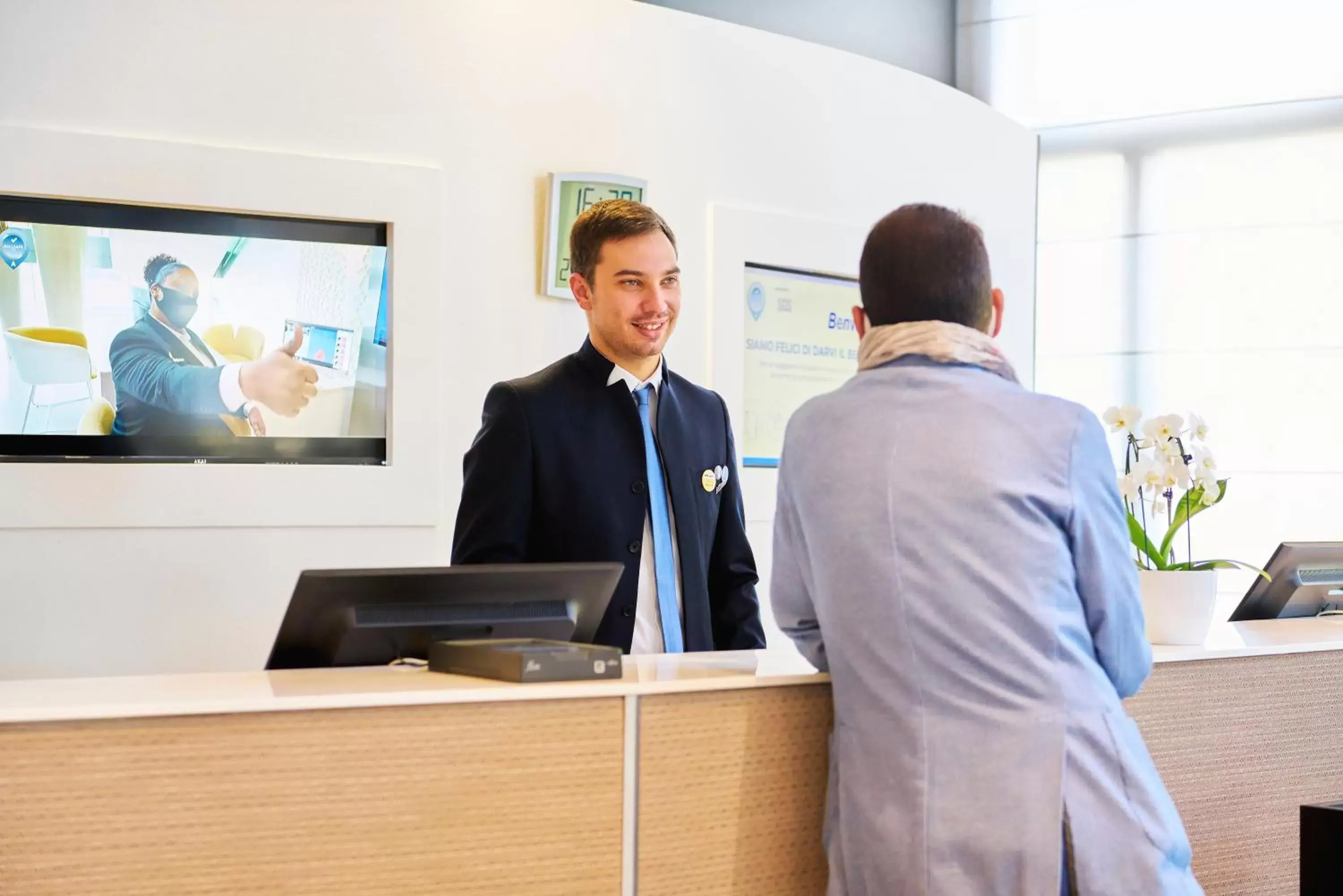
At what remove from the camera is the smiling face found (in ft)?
8.54

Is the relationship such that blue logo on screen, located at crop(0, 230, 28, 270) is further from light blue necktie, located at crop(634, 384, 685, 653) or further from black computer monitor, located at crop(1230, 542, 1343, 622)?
black computer monitor, located at crop(1230, 542, 1343, 622)

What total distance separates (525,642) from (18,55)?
96.5 inches

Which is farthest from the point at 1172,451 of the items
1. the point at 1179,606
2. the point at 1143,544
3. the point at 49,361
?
the point at 49,361

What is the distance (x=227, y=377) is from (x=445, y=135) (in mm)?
944

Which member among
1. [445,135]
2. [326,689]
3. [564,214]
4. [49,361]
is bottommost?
[326,689]

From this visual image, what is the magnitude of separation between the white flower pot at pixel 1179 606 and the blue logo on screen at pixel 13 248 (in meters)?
2.71

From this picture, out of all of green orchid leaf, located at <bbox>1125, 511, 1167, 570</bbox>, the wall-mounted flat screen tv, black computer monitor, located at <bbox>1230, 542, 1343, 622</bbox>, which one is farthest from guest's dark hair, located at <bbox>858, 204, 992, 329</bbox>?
the wall-mounted flat screen tv

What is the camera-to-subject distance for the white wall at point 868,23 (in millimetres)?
5734

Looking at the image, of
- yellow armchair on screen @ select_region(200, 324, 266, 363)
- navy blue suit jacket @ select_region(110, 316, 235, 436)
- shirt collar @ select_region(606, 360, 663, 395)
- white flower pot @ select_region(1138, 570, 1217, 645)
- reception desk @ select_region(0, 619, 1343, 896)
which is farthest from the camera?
yellow armchair on screen @ select_region(200, 324, 266, 363)

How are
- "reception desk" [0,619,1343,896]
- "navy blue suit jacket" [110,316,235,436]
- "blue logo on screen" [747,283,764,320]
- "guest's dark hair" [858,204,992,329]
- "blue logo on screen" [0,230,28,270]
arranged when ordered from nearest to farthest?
"reception desk" [0,619,1343,896] < "guest's dark hair" [858,204,992,329] < "blue logo on screen" [0,230,28,270] < "navy blue suit jacket" [110,316,235,436] < "blue logo on screen" [747,283,764,320]

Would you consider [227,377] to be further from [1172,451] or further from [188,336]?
[1172,451]

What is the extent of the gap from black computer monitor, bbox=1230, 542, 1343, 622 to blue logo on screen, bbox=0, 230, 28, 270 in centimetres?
296

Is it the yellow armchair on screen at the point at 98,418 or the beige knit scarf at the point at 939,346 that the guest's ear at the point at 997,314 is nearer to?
the beige knit scarf at the point at 939,346

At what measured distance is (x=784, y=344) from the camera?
482cm
